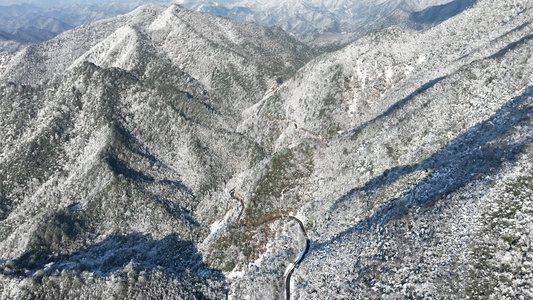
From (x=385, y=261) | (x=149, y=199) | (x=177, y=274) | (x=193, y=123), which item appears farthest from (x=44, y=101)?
(x=385, y=261)

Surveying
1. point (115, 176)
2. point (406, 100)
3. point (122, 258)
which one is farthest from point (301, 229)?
point (115, 176)

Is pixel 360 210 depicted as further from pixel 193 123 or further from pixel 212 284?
pixel 193 123

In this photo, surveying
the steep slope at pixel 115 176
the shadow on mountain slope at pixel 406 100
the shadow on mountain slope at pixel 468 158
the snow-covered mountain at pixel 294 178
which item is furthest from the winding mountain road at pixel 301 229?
the shadow on mountain slope at pixel 406 100

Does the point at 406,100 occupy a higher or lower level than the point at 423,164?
lower

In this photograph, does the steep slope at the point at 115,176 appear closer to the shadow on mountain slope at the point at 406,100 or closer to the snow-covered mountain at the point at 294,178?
the snow-covered mountain at the point at 294,178

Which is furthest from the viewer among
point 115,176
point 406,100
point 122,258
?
point 115,176

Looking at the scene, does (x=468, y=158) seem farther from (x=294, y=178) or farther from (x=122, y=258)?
(x=122, y=258)

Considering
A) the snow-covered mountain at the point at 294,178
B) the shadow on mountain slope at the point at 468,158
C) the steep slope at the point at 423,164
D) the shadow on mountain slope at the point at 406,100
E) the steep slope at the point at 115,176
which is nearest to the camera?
the steep slope at the point at 423,164
